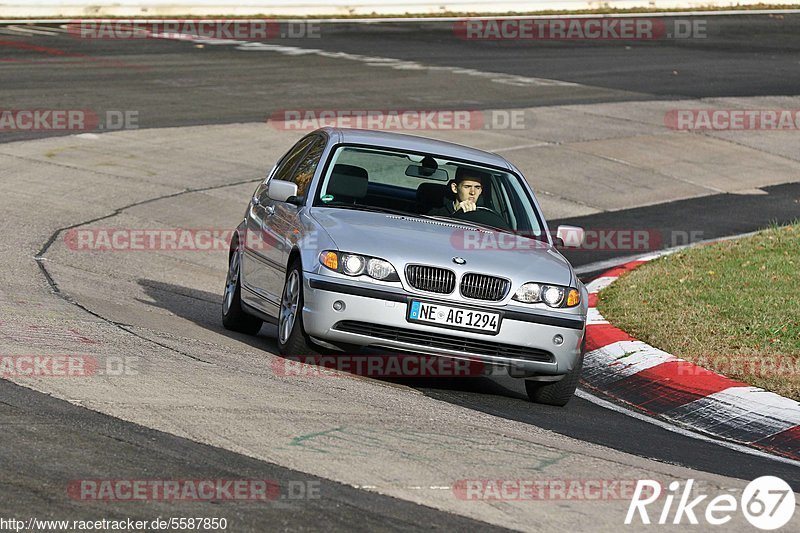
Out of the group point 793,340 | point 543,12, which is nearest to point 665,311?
point 793,340

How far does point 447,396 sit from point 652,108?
17.3m

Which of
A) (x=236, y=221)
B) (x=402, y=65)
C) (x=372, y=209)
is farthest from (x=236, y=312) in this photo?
(x=402, y=65)

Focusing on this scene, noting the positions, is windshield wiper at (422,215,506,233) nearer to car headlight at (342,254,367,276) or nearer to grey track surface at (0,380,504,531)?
car headlight at (342,254,367,276)

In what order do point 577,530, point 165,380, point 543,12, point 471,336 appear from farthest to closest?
point 543,12, point 471,336, point 165,380, point 577,530

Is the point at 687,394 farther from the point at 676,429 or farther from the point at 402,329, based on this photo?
the point at 402,329

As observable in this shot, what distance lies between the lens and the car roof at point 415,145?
10203mm

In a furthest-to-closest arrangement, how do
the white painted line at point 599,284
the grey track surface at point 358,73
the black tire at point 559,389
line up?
1. the grey track surface at point 358,73
2. the white painted line at point 599,284
3. the black tire at point 559,389

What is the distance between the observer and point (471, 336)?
341 inches

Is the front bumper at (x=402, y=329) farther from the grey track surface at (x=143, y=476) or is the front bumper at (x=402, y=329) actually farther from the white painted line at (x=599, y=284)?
the white painted line at (x=599, y=284)

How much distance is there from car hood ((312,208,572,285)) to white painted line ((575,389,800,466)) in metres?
0.93

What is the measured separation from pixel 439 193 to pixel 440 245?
45.6 inches

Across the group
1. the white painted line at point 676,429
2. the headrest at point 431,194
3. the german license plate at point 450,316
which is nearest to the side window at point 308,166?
the headrest at point 431,194

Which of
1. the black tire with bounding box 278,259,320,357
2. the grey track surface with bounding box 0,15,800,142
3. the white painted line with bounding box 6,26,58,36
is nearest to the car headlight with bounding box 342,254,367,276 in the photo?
the black tire with bounding box 278,259,320,357

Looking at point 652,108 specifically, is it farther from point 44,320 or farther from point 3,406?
point 3,406
